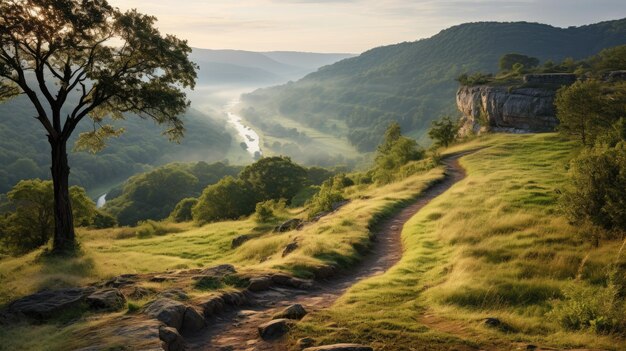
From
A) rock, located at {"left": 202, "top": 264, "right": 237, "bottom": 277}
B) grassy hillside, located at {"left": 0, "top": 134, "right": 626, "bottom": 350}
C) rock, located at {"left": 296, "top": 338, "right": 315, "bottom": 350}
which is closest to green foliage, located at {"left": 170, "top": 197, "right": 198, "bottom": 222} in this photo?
grassy hillside, located at {"left": 0, "top": 134, "right": 626, "bottom": 350}

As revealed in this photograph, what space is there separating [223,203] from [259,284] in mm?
47802

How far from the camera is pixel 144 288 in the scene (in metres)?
16.4

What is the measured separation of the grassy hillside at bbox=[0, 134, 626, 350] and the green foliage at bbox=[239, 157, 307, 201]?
113 feet

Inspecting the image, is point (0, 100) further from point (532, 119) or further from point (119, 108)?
point (532, 119)

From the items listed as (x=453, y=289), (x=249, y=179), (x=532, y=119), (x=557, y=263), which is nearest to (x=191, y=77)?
(x=453, y=289)

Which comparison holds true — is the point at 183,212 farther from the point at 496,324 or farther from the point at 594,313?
the point at 594,313

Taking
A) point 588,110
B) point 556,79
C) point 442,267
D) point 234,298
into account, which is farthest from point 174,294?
point 556,79

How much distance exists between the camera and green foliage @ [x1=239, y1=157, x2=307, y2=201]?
74.2 m

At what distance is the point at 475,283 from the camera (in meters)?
16.4

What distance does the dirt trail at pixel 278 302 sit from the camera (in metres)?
12.2

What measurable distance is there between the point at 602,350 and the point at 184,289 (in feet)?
43.1

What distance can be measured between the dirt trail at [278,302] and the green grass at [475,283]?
954 mm

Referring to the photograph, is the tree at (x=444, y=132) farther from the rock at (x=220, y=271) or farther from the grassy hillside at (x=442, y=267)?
the rock at (x=220, y=271)

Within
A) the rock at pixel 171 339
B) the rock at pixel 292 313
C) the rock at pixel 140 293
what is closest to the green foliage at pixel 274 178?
the rock at pixel 140 293
